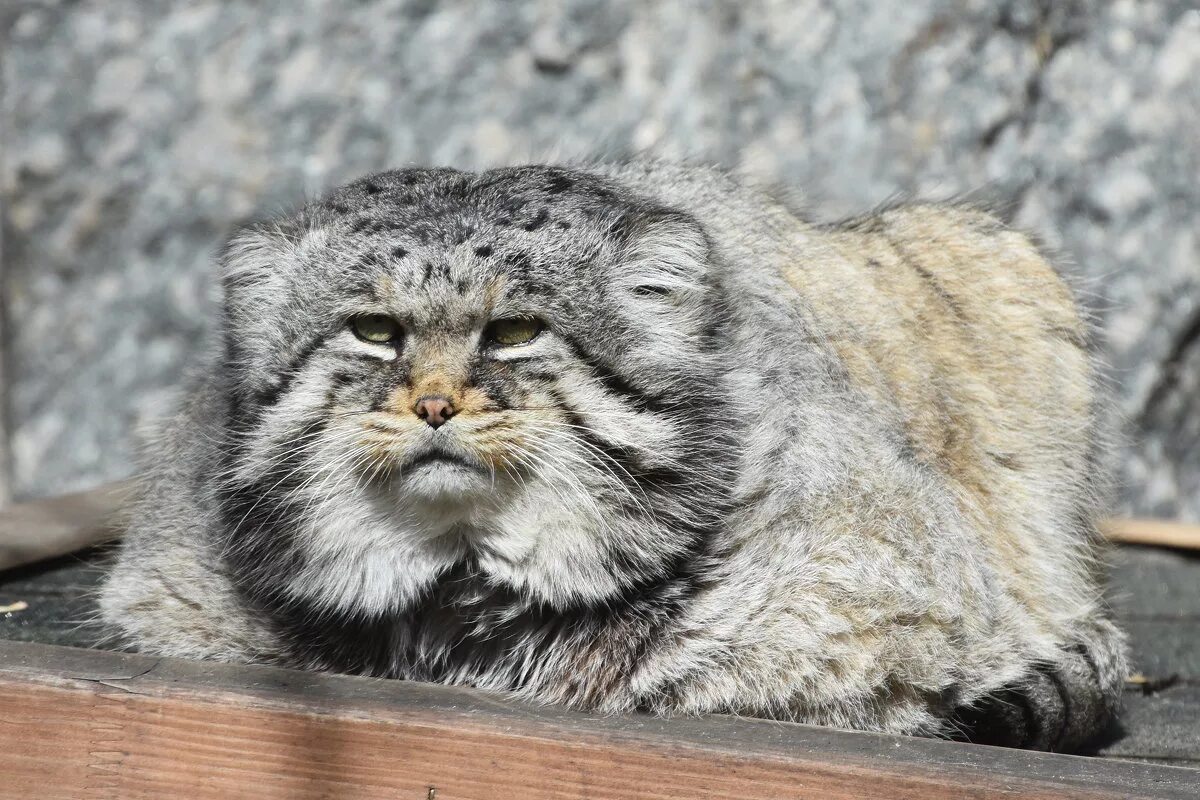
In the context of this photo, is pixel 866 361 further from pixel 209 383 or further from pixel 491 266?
pixel 209 383

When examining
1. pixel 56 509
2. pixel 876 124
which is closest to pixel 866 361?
pixel 876 124

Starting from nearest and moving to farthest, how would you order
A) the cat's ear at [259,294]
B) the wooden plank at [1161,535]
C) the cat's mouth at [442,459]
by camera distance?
1. the cat's mouth at [442,459]
2. the cat's ear at [259,294]
3. the wooden plank at [1161,535]

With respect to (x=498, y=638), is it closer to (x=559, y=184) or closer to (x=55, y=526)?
(x=559, y=184)

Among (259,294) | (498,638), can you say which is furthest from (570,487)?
(259,294)

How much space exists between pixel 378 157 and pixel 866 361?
10.7ft

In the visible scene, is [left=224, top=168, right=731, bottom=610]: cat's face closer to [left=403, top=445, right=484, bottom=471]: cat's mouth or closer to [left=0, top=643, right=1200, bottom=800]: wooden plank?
[left=403, top=445, right=484, bottom=471]: cat's mouth

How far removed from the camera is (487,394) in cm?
261

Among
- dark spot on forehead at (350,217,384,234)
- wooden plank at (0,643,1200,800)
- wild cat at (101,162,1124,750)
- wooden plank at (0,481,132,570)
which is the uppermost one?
dark spot on forehead at (350,217,384,234)

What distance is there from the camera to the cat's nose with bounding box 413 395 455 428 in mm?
2562

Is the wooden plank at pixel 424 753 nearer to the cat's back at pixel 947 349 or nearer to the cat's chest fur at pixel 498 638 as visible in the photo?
the cat's chest fur at pixel 498 638

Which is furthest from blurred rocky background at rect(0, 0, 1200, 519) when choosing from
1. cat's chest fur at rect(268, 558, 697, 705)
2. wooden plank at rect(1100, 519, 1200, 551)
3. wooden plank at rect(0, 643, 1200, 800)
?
wooden plank at rect(0, 643, 1200, 800)

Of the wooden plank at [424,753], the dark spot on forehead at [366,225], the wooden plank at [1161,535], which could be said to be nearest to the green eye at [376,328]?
the dark spot on forehead at [366,225]

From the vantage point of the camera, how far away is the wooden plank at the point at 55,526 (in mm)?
4441

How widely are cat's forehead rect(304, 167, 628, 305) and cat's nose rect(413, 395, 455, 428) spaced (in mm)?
200
